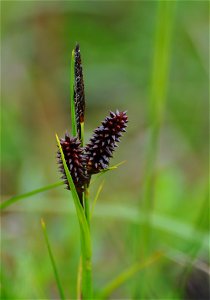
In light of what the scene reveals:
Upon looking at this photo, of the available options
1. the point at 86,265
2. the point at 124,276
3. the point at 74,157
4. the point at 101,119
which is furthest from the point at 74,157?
the point at 101,119

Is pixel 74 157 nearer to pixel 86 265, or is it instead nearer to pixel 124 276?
pixel 86 265

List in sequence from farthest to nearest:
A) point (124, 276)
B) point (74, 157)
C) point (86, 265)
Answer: point (124, 276) → point (86, 265) → point (74, 157)

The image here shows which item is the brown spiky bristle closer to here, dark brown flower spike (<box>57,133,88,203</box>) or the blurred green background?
dark brown flower spike (<box>57,133,88,203</box>)

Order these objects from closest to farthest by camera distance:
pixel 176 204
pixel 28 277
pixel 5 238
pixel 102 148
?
pixel 102 148 → pixel 28 277 → pixel 5 238 → pixel 176 204

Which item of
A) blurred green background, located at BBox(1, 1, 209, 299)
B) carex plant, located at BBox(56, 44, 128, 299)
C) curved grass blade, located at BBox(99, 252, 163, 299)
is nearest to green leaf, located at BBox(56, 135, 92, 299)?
carex plant, located at BBox(56, 44, 128, 299)

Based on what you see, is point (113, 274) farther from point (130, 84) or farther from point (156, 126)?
point (130, 84)

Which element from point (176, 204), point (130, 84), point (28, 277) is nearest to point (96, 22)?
point (130, 84)
